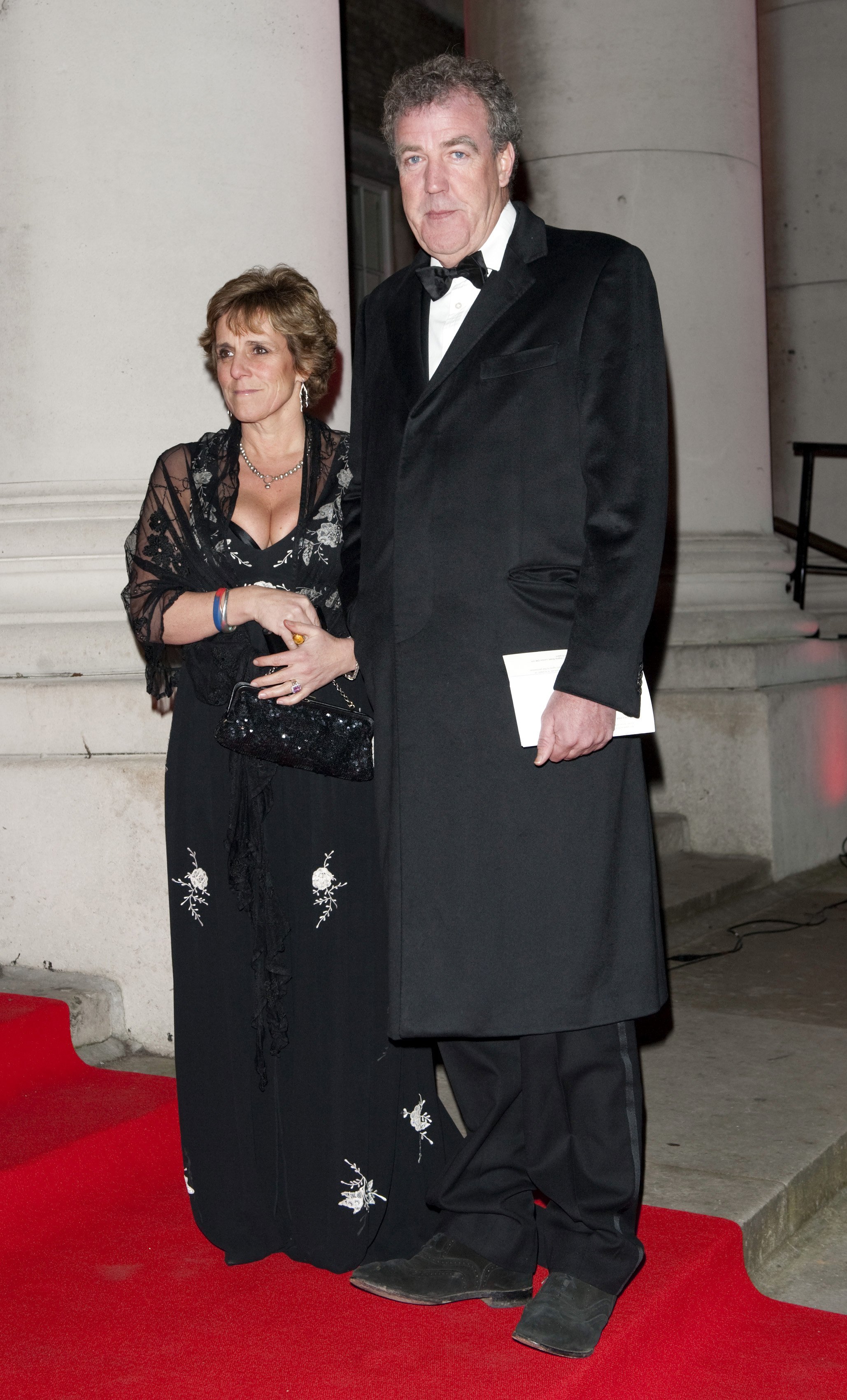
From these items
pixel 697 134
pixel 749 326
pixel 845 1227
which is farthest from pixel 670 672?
pixel 845 1227

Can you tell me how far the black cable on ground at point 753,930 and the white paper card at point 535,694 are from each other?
2.61 metres

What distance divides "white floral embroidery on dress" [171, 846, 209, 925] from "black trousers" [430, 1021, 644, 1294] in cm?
59

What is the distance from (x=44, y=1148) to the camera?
2.85m

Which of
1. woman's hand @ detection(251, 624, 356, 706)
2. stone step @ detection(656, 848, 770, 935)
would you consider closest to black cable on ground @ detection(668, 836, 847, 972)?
stone step @ detection(656, 848, 770, 935)

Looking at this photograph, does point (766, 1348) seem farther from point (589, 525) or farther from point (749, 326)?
point (749, 326)

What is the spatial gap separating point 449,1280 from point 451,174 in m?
1.83

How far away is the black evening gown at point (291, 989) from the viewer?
2.65 m

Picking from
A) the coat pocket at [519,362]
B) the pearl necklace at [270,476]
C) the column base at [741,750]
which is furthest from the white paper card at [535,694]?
the column base at [741,750]

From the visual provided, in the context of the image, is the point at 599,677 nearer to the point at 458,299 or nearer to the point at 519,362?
the point at 519,362

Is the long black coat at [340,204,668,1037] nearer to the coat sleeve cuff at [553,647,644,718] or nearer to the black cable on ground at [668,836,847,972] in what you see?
the coat sleeve cuff at [553,647,644,718]

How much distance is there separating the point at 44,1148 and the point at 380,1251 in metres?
0.75

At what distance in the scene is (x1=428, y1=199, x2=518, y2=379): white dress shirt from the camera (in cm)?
229

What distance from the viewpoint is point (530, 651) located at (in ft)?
7.21

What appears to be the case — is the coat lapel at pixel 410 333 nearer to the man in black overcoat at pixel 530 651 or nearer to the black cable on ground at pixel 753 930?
the man in black overcoat at pixel 530 651
